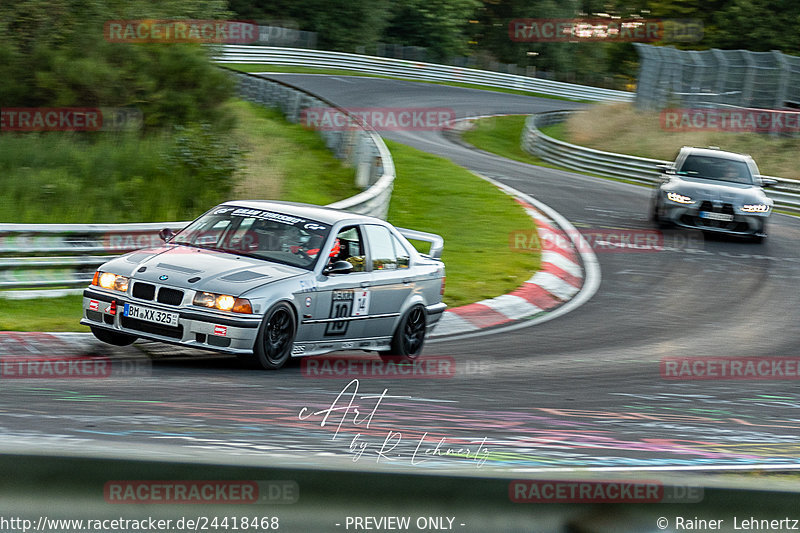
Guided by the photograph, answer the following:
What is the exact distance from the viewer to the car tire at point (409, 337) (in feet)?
31.6

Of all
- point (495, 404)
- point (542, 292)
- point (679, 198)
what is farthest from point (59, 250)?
point (679, 198)

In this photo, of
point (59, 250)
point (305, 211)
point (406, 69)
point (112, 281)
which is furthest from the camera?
point (406, 69)

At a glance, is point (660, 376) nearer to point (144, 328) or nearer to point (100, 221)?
point (144, 328)

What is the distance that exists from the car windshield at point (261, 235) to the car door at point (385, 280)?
62cm

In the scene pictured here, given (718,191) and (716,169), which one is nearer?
(718,191)

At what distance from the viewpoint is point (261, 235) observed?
8.91 meters

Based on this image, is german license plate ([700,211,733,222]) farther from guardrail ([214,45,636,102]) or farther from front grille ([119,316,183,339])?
guardrail ([214,45,636,102])

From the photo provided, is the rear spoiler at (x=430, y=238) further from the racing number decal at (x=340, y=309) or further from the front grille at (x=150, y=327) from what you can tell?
the front grille at (x=150, y=327)

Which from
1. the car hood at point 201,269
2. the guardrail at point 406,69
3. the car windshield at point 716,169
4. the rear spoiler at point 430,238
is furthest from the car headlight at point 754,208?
the guardrail at point 406,69

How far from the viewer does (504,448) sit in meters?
5.48

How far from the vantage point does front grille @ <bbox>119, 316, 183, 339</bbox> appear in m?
7.79

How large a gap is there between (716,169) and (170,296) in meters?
14.4

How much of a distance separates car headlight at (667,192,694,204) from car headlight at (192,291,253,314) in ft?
42.9

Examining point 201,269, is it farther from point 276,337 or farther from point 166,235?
point 166,235
